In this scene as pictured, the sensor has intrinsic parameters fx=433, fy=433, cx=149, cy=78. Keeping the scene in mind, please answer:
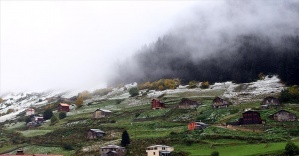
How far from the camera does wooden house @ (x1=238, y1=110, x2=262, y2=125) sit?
93.6 metres

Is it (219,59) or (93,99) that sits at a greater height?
(219,59)

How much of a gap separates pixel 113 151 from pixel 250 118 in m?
31.8

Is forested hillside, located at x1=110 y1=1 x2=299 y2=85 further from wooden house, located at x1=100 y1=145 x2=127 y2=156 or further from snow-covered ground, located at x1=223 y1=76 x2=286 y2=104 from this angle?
wooden house, located at x1=100 y1=145 x2=127 y2=156

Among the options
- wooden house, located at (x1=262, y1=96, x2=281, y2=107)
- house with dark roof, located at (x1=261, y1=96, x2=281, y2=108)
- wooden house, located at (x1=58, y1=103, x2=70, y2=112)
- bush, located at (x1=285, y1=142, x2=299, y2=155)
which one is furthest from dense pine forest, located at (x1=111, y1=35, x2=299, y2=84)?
bush, located at (x1=285, y1=142, x2=299, y2=155)

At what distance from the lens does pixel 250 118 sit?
308ft

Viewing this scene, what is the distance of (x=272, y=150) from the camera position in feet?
222

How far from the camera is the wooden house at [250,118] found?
9362 cm

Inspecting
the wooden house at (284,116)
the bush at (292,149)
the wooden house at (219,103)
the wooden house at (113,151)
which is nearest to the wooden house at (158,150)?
the wooden house at (113,151)

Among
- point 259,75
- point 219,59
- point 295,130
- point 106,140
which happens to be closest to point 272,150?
point 295,130

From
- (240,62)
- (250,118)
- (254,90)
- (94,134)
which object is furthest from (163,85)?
(250,118)

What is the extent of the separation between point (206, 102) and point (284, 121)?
Result: 119ft

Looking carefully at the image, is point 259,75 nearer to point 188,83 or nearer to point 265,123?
point 188,83

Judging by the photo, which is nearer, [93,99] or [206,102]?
[206,102]

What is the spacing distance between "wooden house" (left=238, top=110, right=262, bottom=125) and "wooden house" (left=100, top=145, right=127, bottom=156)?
28467mm
